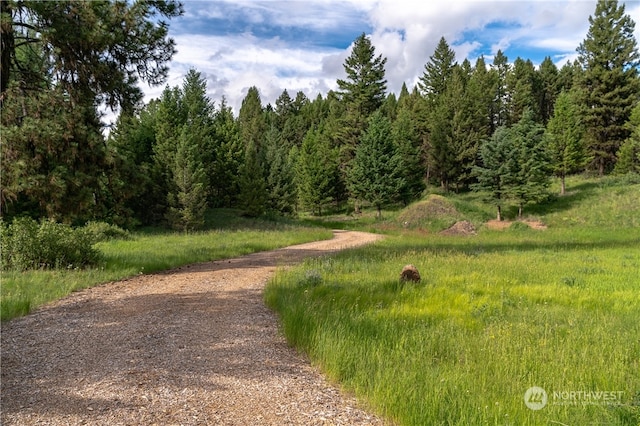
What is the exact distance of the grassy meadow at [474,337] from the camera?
3736 millimetres

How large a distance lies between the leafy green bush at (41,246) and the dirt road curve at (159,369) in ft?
11.4

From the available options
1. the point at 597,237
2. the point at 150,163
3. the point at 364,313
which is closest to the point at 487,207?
the point at 597,237

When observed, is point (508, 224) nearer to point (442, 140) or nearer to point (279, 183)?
point (442, 140)

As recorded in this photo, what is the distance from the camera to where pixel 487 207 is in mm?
39000

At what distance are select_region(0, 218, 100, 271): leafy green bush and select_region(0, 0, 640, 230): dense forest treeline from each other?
2.09ft

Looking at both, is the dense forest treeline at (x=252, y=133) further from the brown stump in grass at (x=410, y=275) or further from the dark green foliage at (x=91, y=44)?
the brown stump in grass at (x=410, y=275)

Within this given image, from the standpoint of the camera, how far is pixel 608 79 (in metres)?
A: 45.7

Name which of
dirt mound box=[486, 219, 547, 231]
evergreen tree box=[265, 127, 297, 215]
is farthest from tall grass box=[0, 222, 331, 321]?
evergreen tree box=[265, 127, 297, 215]

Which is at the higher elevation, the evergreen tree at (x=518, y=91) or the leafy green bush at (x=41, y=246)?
the evergreen tree at (x=518, y=91)

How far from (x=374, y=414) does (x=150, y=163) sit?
119 feet

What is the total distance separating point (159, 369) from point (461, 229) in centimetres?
3038

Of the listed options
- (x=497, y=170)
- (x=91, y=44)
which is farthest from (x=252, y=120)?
(x=91, y=44)

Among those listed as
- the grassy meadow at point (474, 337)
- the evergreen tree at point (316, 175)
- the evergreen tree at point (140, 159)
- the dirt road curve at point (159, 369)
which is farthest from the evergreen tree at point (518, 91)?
the dirt road curve at point (159, 369)

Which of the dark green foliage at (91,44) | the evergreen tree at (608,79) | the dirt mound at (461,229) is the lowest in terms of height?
the dirt mound at (461,229)
